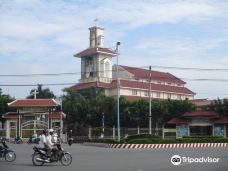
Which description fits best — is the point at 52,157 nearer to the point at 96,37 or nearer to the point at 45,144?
the point at 45,144

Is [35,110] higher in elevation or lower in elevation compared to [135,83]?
lower

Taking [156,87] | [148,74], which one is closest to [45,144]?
[156,87]

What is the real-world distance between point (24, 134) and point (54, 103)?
467cm

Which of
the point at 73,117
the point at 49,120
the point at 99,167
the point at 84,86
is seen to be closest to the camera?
the point at 99,167

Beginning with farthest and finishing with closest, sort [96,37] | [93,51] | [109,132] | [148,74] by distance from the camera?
[148,74] < [96,37] < [93,51] < [109,132]

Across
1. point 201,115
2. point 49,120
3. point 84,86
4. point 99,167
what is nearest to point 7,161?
point 99,167

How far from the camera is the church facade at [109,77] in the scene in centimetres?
8331

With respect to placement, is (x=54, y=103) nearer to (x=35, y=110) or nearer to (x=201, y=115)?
(x=35, y=110)

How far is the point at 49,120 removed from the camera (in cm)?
5072

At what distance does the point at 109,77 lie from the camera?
8781 centimetres

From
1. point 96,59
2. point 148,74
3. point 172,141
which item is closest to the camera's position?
point 172,141

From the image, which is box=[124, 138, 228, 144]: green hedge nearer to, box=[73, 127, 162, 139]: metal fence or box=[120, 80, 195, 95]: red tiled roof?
box=[73, 127, 162, 139]: metal fence

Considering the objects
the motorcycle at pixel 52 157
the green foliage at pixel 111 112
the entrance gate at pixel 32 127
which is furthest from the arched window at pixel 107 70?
the motorcycle at pixel 52 157

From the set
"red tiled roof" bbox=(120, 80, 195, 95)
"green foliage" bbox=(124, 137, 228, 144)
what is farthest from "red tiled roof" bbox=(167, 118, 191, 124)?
"red tiled roof" bbox=(120, 80, 195, 95)
